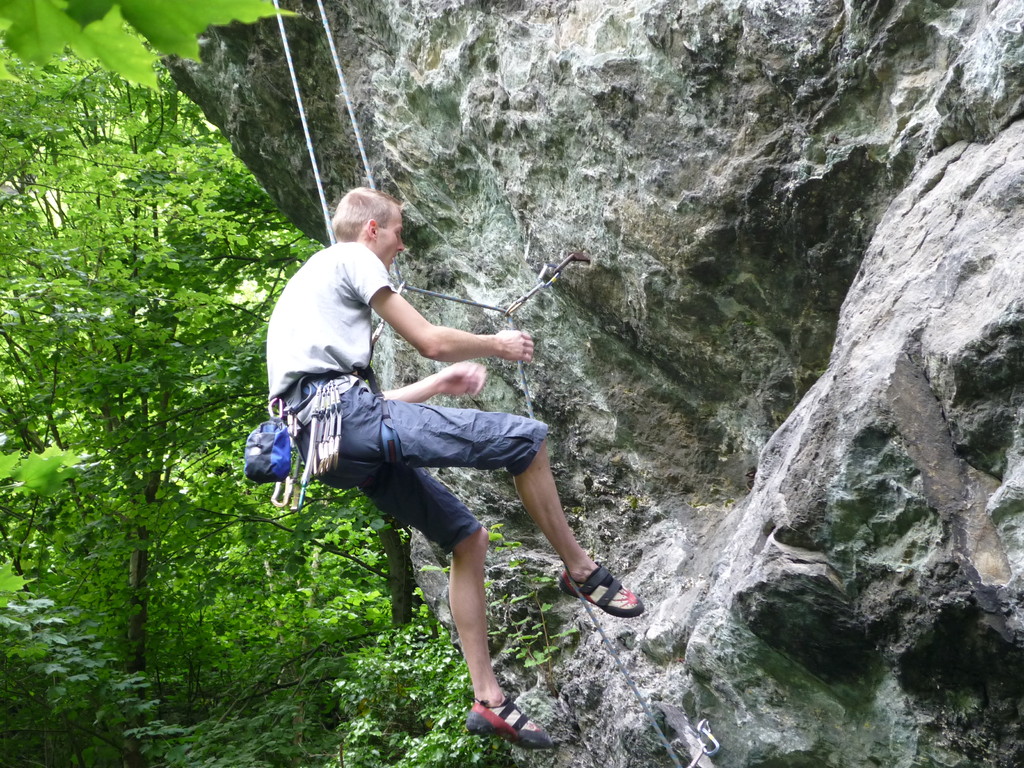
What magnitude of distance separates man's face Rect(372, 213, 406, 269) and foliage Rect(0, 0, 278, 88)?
251 cm

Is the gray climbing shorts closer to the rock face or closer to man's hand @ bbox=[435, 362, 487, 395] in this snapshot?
A: man's hand @ bbox=[435, 362, 487, 395]

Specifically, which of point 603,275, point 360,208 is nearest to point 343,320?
point 360,208

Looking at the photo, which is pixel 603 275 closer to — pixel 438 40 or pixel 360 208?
pixel 360 208

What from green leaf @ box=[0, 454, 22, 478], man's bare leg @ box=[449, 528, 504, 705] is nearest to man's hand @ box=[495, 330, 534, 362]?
man's bare leg @ box=[449, 528, 504, 705]

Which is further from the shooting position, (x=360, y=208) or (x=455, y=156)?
(x=455, y=156)

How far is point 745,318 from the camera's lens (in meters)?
3.96

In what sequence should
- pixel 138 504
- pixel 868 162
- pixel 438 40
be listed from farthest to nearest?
pixel 138 504 < pixel 438 40 < pixel 868 162

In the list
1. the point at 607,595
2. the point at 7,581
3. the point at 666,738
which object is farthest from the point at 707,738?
the point at 7,581

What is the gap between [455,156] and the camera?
4.99 meters

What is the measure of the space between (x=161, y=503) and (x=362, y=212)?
19.1ft

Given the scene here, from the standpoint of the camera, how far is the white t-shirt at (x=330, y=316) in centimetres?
347

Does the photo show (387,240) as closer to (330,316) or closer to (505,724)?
(330,316)

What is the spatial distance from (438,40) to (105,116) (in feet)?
21.3

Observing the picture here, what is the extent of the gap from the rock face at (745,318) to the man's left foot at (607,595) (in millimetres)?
250
